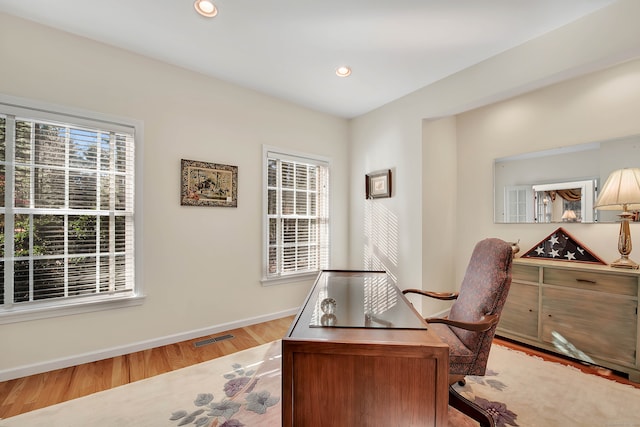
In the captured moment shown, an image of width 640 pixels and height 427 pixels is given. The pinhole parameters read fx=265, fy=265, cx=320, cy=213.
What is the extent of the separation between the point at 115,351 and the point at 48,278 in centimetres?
86

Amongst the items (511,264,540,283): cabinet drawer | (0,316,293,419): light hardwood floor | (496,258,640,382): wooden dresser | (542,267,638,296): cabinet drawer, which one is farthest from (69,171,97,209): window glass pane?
(542,267,638,296): cabinet drawer

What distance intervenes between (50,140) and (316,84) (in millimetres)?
2586

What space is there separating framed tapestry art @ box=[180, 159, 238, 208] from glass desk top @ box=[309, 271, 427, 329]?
158cm

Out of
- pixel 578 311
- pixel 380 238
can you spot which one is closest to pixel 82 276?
pixel 380 238

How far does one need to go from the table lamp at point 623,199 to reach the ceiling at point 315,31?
4.57ft

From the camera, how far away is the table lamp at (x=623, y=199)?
2244mm

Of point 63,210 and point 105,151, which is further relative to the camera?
point 105,151

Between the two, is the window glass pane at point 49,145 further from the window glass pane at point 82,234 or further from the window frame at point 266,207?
the window frame at point 266,207

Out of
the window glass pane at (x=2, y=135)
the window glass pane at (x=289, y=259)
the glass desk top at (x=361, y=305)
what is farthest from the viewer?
the window glass pane at (x=289, y=259)

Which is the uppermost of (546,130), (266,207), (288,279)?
(546,130)

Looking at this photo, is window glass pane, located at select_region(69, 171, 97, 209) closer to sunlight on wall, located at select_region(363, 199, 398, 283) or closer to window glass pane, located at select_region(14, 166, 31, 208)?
window glass pane, located at select_region(14, 166, 31, 208)

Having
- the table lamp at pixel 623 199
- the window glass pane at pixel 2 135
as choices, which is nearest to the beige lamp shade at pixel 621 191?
the table lamp at pixel 623 199

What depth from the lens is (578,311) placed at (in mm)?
2412

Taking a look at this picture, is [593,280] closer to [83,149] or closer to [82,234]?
[82,234]
